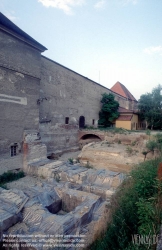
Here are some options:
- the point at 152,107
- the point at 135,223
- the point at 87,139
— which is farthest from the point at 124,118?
the point at 135,223

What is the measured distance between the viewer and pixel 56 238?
3.84 m

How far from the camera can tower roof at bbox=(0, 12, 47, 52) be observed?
8.05m

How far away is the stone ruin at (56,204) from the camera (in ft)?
13.7

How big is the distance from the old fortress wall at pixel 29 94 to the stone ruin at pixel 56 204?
46.9 inches

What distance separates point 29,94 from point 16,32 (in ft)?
10.4

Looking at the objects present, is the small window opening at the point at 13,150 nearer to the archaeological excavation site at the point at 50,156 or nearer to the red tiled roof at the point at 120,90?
the archaeological excavation site at the point at 50,156

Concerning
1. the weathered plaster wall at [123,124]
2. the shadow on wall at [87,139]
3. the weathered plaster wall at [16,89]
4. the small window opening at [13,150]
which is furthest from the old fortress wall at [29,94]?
the weathered plaster wall at [123,124]

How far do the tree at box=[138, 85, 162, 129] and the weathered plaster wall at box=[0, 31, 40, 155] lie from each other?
1503 centimetres

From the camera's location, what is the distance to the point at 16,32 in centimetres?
860

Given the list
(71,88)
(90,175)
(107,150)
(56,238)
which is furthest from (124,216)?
(71,88)

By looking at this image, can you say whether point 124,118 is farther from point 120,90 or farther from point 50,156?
point 120,90

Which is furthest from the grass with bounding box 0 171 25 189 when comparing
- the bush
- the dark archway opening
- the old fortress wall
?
the dark archway opening

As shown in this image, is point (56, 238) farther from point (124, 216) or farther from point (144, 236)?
point (144, 236)

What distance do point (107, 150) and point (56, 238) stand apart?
7930mm
